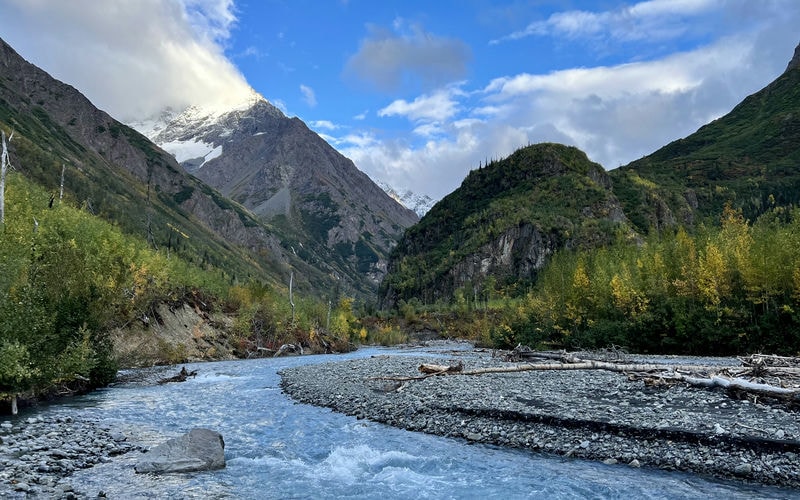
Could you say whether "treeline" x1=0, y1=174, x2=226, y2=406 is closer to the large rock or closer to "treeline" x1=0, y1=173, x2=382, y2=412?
"treeline" x1=0, y1=173, x2=382, y2=412

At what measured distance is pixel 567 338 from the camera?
69125mm

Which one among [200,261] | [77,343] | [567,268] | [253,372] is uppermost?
[200,261]

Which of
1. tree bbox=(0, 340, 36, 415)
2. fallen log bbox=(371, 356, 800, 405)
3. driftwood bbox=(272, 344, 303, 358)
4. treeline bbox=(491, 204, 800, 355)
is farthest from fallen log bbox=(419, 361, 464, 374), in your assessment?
driftwood bbox=(272, 344, 303, 358)

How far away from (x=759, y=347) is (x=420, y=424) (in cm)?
4309

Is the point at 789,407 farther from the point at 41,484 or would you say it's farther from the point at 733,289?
the point at 733,289

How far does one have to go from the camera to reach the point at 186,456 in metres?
15.4

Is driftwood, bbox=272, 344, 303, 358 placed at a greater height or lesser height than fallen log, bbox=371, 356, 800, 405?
lesser

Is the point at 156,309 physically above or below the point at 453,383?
above

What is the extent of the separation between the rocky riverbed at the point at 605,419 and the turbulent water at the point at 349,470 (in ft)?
2.68

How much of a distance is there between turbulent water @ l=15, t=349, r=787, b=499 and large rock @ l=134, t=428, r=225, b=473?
1.38 ft

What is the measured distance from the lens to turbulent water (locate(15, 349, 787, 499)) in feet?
43.1

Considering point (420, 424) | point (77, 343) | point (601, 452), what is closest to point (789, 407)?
point (601, 452)

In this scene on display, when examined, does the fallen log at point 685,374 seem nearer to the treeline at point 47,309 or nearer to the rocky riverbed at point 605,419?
the rocky riverbed at point 605,419

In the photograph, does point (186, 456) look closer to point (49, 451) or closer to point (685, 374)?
point (49, 451)
